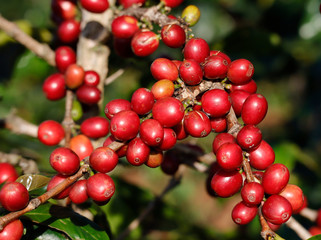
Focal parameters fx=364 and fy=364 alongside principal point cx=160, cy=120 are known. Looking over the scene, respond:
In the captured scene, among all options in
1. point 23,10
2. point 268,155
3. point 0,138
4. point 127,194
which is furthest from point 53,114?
point 23,10

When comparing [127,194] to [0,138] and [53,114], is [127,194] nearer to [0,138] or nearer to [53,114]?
[0,138]

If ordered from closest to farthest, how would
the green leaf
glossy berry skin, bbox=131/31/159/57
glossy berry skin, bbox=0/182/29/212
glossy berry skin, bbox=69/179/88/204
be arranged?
glossy berry skin, bbox=0/182/29/212 → glossy berry skin, bbox=69/179/88/204 → the green leaf → glossy berry skin, bbox=131/31/159/57

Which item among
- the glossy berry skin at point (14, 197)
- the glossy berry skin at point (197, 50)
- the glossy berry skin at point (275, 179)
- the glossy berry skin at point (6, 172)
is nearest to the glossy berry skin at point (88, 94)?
the glossy berry skin at point (6, 172)

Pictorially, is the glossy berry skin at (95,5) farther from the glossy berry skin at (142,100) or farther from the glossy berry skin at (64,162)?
the glossy berry skin at (64,162)

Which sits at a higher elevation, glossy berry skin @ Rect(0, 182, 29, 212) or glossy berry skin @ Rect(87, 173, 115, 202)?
glossy berry skin @ Rect(87, 173, 115, 202)

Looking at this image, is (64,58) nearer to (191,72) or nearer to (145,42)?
(145,42)

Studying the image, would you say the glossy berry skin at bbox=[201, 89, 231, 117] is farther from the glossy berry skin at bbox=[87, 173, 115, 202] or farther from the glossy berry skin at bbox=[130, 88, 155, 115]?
the glossy berry skin at bbox=[87, 173, 115, 202]

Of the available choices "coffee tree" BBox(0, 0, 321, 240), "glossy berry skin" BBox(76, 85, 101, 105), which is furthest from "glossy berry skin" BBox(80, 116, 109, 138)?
"glossy berry skin" BBox(76, 85, 101, 105)
